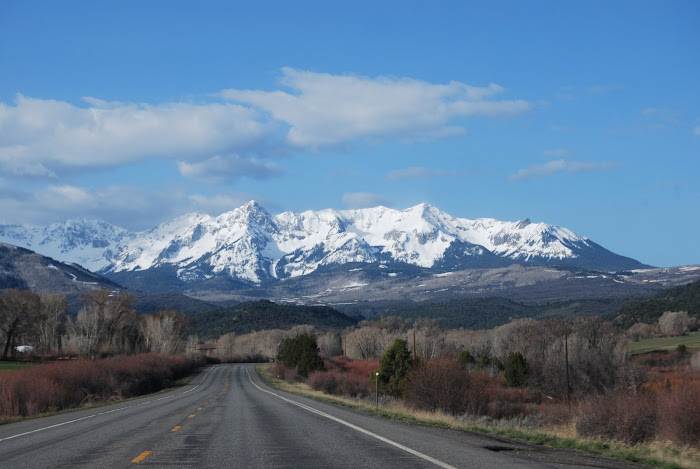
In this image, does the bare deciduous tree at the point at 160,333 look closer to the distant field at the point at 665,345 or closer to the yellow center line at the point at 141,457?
the distant field at the point at 665,345

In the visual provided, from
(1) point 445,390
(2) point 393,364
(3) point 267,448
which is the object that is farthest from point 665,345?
(3) point 267,448

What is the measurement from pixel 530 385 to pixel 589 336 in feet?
93.1

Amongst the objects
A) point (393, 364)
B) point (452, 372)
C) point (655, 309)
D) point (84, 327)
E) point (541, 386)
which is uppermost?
point (655, 309)

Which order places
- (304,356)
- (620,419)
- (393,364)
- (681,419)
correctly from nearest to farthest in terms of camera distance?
(681,419) < (620,419) < (393,364) < (304,356)

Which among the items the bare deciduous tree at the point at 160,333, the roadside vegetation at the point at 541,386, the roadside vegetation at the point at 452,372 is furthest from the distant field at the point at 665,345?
the bare deciduous tree at the point at 160,333

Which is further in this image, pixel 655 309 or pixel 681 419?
pixel 655 309

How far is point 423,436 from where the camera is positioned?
17.7 metres

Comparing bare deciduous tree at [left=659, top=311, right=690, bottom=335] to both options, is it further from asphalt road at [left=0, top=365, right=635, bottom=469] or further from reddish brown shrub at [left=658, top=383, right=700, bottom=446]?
asphalt road at [left=0, top=365, right=635, bottom=469]

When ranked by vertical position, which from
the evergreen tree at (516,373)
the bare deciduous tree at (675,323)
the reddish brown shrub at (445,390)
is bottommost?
the evergreen tree at (516,373)

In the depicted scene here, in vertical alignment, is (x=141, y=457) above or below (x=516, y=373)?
above

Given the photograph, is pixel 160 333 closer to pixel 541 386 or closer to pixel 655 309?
pixel 541 386

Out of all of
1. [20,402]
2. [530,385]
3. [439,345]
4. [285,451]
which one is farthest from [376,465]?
[439,345]

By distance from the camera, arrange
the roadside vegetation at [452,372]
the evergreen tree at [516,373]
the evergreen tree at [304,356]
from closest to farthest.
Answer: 1. the roadside vegetation at [452,372]
2. the evergreen tree at [516,373]
3. the evergreen tree at [304,356]

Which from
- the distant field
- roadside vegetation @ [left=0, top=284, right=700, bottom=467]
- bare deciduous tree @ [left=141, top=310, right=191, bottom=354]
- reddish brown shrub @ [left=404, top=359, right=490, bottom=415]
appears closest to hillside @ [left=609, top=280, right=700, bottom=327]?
roadside vegetation @ [left=0, top=284, right=700, bottom=467]
